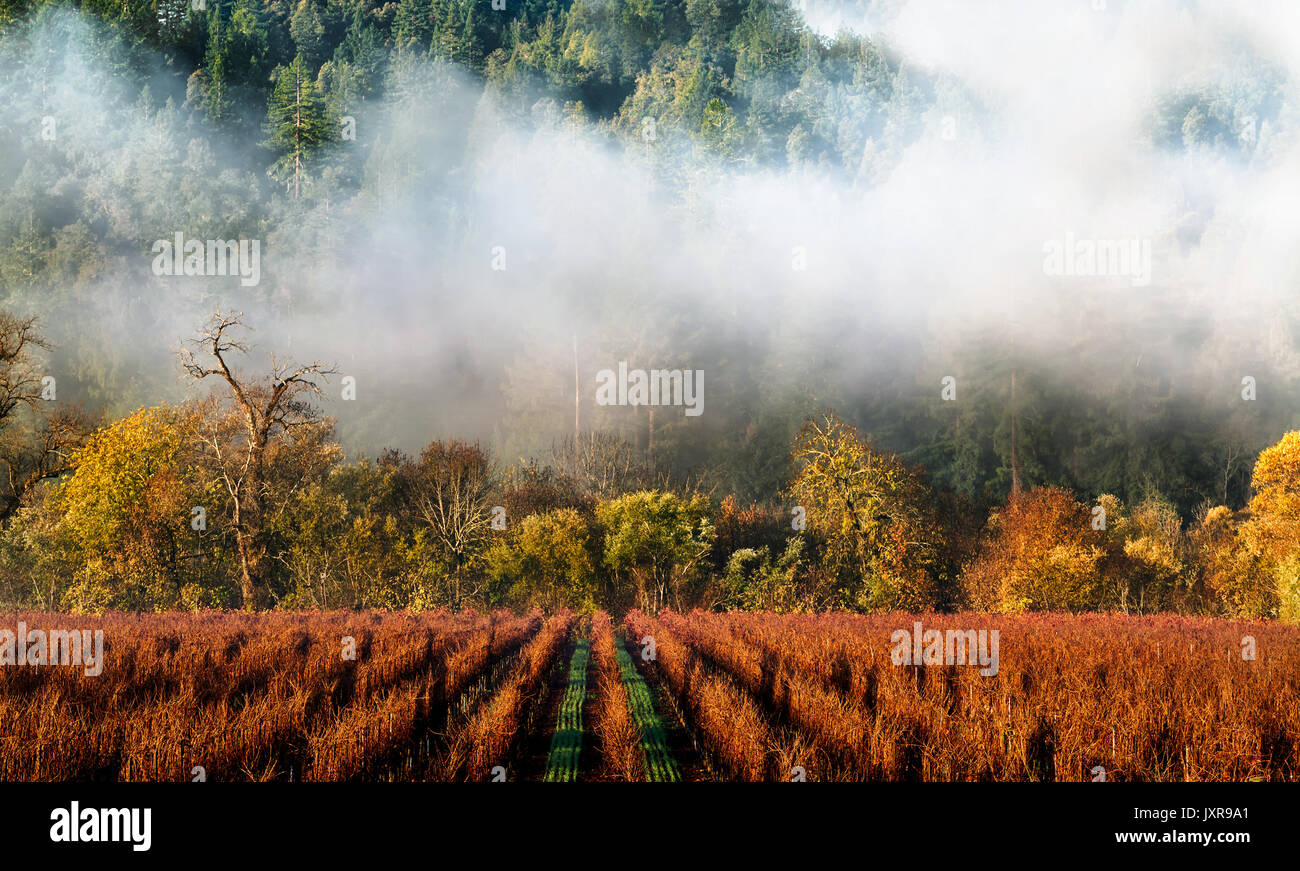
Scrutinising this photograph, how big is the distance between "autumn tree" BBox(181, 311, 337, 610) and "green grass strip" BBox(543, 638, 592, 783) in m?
20.5

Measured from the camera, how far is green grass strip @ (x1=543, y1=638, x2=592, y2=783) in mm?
12375

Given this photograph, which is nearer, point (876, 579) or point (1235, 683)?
point (1235, 683)

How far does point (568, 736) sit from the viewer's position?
50.3 feet

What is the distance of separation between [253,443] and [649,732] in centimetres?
2981

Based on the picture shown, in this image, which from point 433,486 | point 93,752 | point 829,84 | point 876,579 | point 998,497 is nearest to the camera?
point 93,752

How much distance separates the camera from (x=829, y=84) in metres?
139
